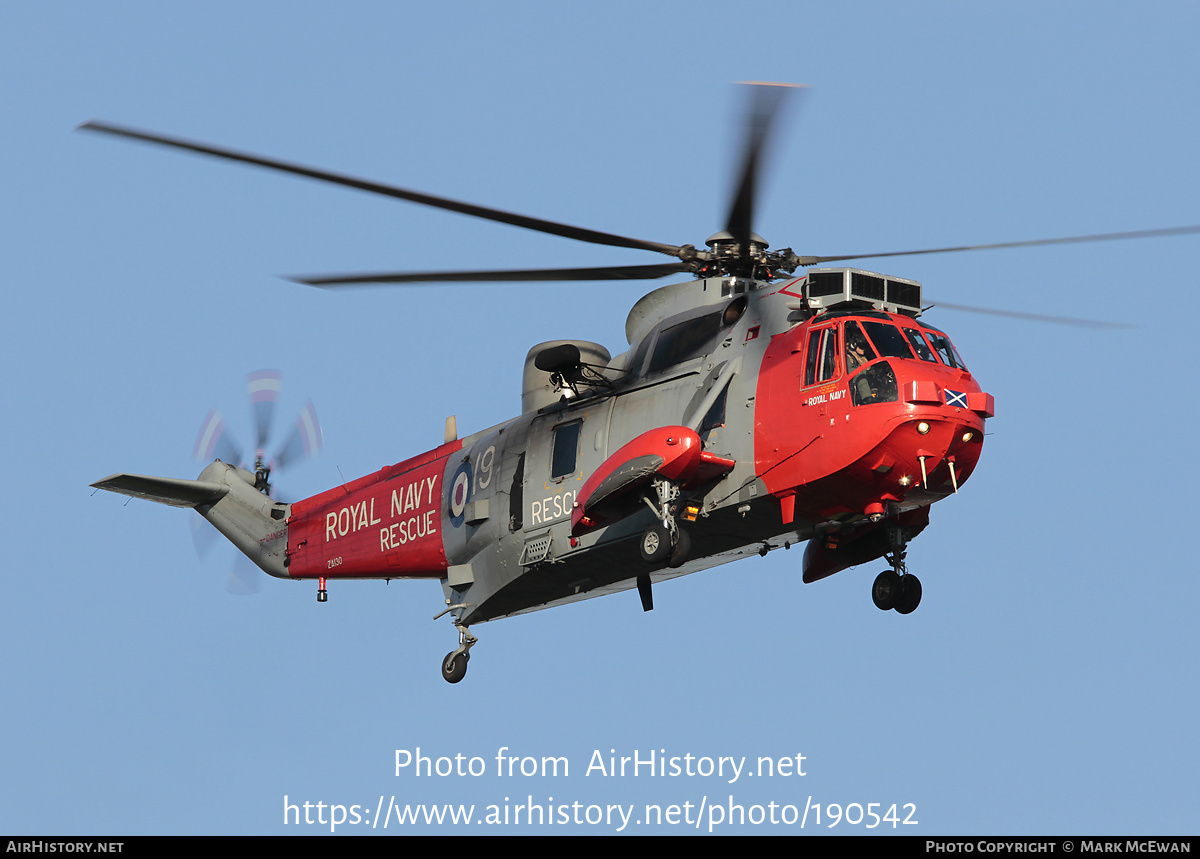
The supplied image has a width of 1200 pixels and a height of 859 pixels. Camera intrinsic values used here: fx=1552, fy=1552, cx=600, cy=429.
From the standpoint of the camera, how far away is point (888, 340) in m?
21.2

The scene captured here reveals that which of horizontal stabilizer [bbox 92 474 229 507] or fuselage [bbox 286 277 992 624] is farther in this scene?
horizontal stabilizer [bbox 92 474 229 507]

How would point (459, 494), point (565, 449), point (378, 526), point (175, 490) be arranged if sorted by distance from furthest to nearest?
point (175, 490) → point (378, 526) → point (459, 494) → point (565, 449)

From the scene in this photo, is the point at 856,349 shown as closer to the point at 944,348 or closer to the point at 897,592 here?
the point at 944,348

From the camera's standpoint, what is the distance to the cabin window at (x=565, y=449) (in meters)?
24.4

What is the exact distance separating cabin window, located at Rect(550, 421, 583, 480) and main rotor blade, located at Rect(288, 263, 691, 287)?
2893mm

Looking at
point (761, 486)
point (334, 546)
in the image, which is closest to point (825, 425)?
point (761, 486)

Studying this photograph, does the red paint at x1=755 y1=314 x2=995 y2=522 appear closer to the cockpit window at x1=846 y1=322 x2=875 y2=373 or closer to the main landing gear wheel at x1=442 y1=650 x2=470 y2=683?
the cockpit window at x1=846 y1=322 x2=875 y2=373

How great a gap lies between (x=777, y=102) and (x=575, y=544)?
8682 millimetres

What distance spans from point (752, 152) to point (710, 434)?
15.1ft

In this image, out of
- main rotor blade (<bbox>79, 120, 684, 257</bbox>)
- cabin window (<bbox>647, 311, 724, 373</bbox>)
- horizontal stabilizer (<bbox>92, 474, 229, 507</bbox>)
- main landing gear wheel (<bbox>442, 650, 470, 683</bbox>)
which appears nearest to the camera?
main rotor blade (<bbox>79, 120, 684, 257</bbox>)

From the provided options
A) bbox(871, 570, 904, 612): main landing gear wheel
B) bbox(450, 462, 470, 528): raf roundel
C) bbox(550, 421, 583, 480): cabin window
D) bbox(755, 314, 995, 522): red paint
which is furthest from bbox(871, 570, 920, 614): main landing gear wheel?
bbox(450, 462, 470, 528): raf roundel

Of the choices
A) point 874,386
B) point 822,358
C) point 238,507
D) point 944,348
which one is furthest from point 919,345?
point 238,507

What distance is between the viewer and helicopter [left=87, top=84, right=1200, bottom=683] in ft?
68.0

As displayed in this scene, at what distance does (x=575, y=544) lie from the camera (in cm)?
2433
